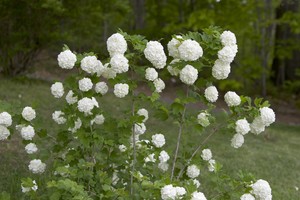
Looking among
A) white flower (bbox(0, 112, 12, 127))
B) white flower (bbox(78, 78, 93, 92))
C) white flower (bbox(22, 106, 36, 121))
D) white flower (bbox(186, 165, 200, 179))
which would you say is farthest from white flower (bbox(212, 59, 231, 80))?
white flower (bbox(0, 112, 12, 127))

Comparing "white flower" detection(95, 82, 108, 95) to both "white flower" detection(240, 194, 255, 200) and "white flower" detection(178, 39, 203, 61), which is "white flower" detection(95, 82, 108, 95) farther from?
"white flower" detection(240, 194, 255, 200)

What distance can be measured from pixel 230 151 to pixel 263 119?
15.0 ft

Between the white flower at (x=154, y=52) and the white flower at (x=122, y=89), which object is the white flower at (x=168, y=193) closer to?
the white flower at (x=122, y=89)

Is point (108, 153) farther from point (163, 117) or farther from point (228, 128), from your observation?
point (228, 128)

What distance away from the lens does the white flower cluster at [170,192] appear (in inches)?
106

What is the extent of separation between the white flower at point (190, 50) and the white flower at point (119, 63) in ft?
A: 1.08

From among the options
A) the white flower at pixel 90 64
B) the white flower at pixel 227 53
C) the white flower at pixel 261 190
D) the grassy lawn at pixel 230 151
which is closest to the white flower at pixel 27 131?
the grassy lawn at pixel 230 151

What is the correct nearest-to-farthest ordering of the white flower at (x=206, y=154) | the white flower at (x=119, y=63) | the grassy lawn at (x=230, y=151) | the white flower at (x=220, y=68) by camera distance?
the white flower at (x=119, y=63), the white flower at (x=220, y=68), the white flower at (x=206, y=154), the grassy lawn at (x=230, y=151)

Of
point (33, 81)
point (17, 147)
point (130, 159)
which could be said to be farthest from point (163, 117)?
point (33, 81)

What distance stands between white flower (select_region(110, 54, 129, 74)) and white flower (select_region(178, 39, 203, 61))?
1.08 ft

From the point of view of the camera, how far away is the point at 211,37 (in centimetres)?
315

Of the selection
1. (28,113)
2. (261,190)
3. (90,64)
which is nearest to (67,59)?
(90,64)

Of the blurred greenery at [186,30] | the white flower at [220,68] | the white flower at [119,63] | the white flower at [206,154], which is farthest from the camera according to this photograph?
the blurred greenery at [186,30]

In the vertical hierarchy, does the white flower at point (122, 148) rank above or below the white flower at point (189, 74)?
below
